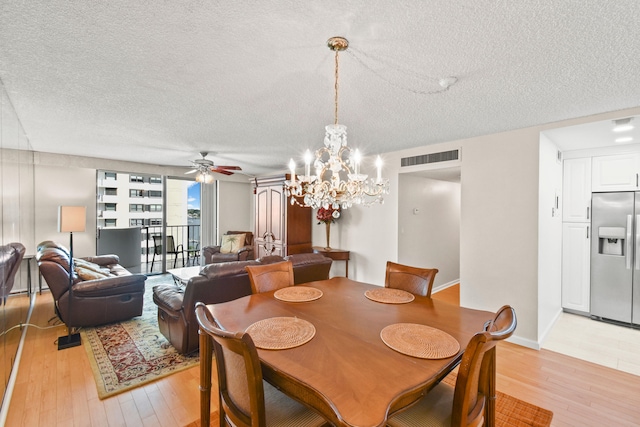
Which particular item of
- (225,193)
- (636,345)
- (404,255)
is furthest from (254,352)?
(225,193)

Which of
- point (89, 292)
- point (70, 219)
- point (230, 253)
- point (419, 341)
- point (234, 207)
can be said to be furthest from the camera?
point (234, 207)

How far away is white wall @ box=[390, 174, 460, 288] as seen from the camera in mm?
4621

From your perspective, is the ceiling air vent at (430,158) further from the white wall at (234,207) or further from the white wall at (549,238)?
the white wall at (234,207)

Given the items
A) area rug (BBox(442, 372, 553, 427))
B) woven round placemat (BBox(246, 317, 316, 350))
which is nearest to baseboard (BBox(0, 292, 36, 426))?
woven round placemat (BBox(246, 317, 316, 350))

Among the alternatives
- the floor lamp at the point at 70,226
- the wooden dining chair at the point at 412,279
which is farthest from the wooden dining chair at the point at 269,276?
the floor lamp at the point at 70,226

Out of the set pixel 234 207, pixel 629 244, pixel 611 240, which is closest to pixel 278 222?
pixel 234 207

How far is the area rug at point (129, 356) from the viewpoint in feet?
7.82

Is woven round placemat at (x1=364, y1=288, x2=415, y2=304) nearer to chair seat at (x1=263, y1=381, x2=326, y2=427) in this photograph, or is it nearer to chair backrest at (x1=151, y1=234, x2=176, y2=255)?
chair seat at (x1=263, y1=381, x2=326, y2=427)

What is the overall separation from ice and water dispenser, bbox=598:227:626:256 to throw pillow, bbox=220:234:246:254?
6.11 metres

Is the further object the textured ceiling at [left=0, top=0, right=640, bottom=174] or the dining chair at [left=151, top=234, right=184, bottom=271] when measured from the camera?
the dining chair at [left=151, top=234, right=184, bottom=271]

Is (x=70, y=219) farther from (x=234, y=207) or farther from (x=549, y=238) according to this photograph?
(x=549, y=238)

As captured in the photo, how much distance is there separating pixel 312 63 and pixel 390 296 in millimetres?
1785

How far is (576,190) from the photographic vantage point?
12.9 ft

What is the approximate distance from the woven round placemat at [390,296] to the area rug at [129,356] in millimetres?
1853
